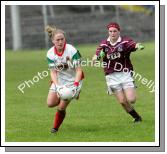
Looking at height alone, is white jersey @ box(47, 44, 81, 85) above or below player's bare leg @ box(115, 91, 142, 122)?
above

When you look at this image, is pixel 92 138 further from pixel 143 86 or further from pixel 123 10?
pixel 123 10

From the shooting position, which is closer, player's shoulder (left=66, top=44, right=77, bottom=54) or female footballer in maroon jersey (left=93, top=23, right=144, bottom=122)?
player's shoulder (left=66, top=44, right=77, bottom=54)

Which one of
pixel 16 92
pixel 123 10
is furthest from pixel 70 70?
pixel 123 10

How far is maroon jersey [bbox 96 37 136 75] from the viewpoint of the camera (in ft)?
43.9

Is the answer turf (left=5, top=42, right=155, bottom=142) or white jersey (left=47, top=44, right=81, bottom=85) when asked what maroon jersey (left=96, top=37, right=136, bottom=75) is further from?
turf (left=5, top=42, right=155, bottom=142)

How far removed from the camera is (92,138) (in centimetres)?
1218

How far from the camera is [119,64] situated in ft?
44.1

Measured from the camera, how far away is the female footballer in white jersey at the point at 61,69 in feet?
41.1

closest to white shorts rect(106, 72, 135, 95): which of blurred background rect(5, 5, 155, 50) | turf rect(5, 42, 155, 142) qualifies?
turf rect(5, 42, 155, 142)

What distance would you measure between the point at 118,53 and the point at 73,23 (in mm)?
34312

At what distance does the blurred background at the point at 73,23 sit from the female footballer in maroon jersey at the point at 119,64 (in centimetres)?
3020

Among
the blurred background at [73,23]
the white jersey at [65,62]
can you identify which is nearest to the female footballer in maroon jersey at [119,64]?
the white jersey at [65,62]

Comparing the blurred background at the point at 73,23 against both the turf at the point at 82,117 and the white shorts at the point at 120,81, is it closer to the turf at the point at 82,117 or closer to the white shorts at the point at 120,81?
the turf at the point at 82,117

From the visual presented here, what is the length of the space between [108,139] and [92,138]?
0.87 ft
